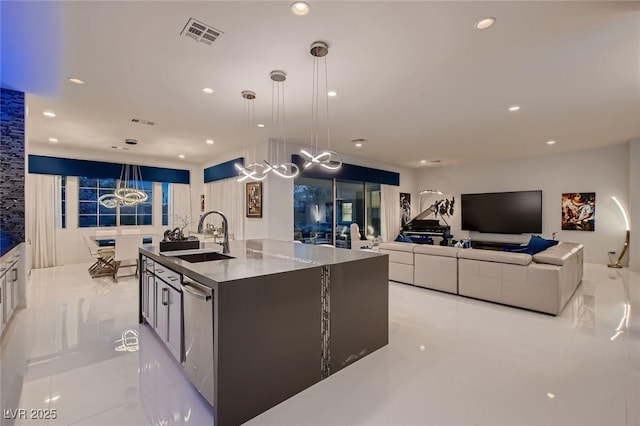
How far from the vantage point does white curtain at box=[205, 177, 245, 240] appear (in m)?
6.98

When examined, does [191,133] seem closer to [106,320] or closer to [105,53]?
[105,53]

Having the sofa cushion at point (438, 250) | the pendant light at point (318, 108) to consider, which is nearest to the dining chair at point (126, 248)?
the pendant light at point (318, 108)

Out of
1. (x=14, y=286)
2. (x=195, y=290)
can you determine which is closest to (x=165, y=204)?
(x=14, y=286)

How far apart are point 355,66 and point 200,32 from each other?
5.14 feet

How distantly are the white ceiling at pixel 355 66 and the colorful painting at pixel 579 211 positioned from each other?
6.33ft

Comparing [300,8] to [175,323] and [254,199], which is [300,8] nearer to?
[175,323]

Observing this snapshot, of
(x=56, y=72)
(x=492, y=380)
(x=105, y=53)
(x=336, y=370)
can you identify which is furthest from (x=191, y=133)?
(x=492, y=380)

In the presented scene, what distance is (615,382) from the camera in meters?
2.26

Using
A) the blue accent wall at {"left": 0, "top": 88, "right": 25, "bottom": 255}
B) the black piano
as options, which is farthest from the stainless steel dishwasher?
the black piano

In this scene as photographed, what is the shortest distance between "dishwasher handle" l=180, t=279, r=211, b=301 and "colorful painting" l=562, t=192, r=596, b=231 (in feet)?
29.8

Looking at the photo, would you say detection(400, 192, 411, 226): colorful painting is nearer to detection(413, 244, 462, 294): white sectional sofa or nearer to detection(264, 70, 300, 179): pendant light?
detection(264, 70, 300, 179): pendant light

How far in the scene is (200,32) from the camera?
2.56 meters

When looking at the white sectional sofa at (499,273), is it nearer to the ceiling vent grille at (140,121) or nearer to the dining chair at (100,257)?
the ceiling vent grille at (140,121)

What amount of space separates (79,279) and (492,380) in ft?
22.7
